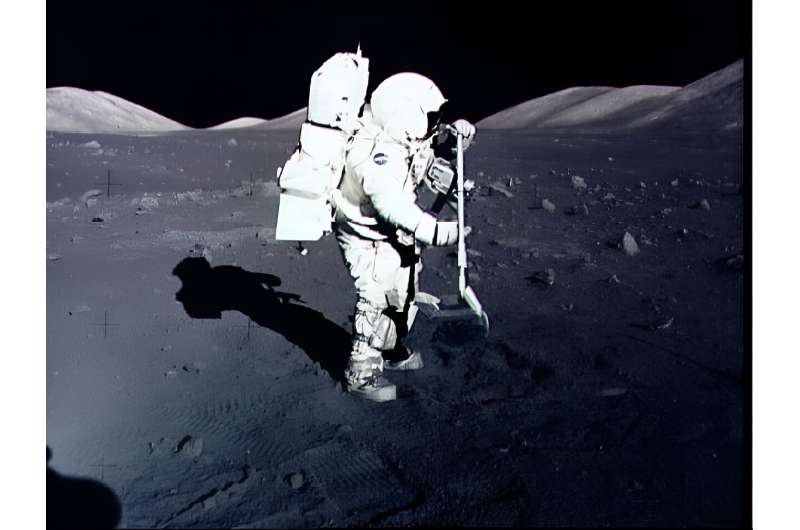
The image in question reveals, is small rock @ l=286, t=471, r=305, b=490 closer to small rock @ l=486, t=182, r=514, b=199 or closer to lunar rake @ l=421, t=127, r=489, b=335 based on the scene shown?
lunar rake @ l=421, t=127, r=489, b=335

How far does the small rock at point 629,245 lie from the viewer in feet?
12.2

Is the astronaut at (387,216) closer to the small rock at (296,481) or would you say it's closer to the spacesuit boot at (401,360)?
the spacesuit boot at (401,360)

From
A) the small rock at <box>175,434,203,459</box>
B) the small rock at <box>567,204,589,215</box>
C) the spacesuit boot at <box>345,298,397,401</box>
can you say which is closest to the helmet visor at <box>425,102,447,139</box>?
the spacesuit boot at <box>345,298,397,401</box>

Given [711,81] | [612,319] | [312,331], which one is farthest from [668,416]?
[711,81]

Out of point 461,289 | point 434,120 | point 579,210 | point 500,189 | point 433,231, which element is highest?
point 500,189

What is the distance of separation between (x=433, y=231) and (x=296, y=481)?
90 cm

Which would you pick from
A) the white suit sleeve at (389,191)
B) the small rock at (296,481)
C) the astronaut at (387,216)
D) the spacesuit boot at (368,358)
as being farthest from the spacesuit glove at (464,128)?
the small rock at (296,481)

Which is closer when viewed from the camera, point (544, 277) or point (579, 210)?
point (544, 277)

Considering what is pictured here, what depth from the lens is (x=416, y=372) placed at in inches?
102

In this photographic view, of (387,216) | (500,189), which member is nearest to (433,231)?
(387,216)

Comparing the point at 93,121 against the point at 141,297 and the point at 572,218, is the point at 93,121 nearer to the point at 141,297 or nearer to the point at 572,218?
the point at 141,297

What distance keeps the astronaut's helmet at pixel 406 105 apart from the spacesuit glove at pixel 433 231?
0.32 m

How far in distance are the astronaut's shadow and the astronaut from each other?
275mm

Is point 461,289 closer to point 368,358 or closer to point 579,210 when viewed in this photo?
point 368,358
